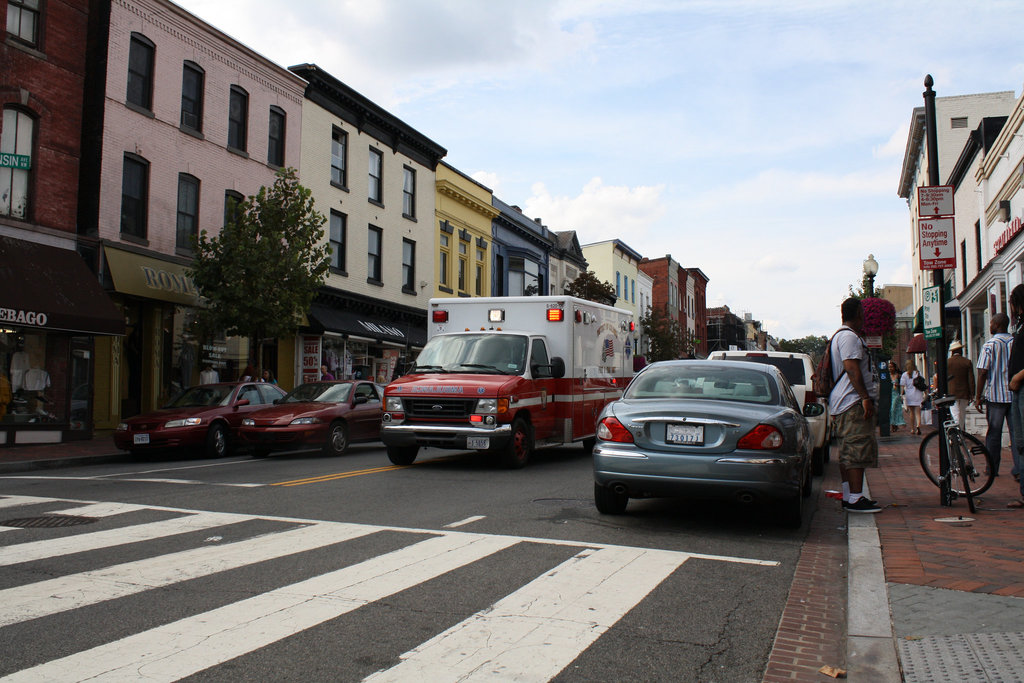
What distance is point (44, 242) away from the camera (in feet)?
60.1

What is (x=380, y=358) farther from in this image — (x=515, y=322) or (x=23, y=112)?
(x=515, y=322)

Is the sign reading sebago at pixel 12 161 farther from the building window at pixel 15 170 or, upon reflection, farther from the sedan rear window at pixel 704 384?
the sedan rear window at pixel 704 384

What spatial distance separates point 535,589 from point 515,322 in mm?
8777

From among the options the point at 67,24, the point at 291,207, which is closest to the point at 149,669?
the point at 291,207

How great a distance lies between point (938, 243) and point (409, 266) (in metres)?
25.5

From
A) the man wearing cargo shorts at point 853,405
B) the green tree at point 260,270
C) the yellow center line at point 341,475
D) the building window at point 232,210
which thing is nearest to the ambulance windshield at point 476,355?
the yellow center line at point 341,475

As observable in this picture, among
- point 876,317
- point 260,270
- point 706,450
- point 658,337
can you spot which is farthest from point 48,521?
point 658,337

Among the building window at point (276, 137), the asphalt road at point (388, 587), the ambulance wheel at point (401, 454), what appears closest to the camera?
the asphalt road at point (388, 587)

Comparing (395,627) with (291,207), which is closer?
(395,627)

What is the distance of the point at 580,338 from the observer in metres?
14.2

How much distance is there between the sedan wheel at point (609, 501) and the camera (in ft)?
25.6

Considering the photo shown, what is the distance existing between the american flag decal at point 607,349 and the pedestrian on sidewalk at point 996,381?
7210mm

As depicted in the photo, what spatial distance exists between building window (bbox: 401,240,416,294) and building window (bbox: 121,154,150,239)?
12.3 metres

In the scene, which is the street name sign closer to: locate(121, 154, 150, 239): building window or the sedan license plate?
the sedan license plate
